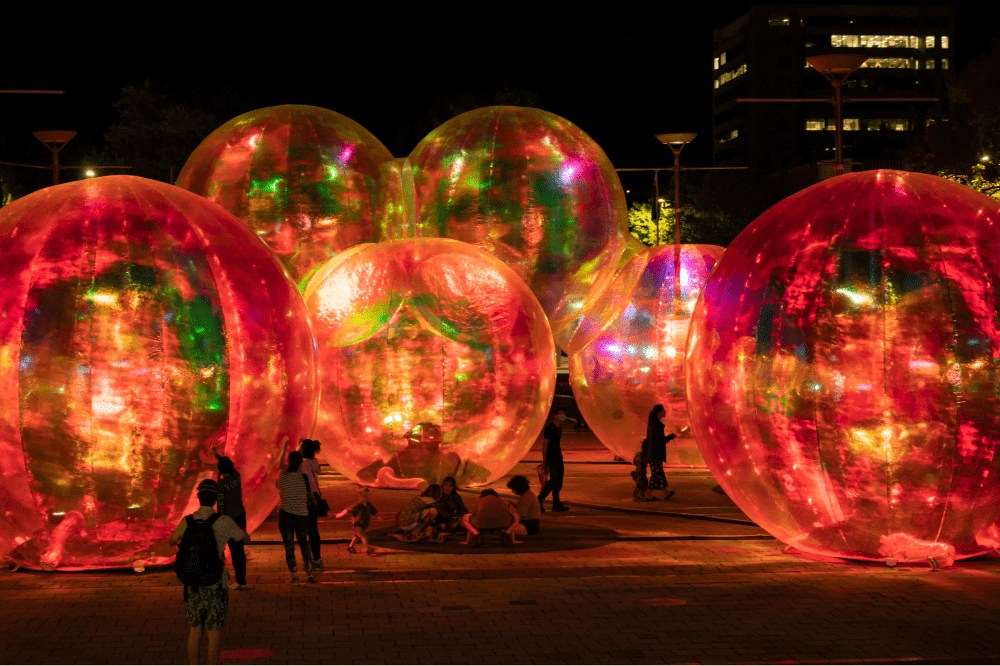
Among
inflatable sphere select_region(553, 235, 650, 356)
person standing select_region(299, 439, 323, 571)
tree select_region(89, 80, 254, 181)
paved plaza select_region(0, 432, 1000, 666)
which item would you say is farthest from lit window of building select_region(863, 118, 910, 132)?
person standing select_region(299, 439, 323, 571)

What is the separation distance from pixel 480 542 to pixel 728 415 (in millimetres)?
3289

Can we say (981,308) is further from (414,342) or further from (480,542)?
(414,342)

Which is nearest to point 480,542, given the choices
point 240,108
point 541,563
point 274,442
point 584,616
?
point 541,563

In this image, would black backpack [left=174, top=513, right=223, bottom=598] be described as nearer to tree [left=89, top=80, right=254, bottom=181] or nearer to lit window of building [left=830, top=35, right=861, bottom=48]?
tree [left=89, top=80, right=254, bottom=181]

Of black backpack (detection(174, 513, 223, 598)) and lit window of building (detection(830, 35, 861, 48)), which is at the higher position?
lit window of building (detection(830, 35, 861, 48))

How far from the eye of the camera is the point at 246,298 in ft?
36.0

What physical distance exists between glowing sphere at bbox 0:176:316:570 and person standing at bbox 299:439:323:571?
0.49 metres

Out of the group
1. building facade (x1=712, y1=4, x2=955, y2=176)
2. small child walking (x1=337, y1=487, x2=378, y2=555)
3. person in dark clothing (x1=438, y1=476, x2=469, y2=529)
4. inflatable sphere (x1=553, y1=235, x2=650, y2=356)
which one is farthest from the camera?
building facade (x1=712, y1=4, x2=955, y2=176)

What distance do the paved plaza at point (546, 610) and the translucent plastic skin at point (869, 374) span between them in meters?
0.58

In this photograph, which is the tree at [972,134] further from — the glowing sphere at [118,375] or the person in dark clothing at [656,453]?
the glowing sphere at [118,375]

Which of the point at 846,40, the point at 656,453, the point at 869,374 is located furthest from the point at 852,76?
the point at 869,374

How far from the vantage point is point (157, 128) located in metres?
48.6

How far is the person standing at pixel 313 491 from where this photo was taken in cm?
1113

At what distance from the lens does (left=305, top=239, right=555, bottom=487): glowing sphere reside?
1559 centimetres
